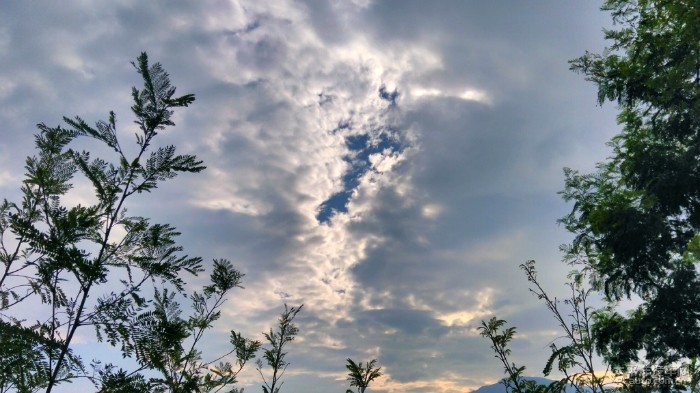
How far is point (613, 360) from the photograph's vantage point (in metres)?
16.1

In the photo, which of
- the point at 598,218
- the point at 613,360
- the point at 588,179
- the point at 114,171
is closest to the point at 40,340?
the point at 114,171

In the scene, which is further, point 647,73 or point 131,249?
point 647,73

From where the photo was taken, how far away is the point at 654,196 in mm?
13836

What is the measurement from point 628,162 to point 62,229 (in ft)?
58.6

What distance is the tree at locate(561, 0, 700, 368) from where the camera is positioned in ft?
44.2

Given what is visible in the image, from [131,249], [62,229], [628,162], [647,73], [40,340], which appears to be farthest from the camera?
[628,162]

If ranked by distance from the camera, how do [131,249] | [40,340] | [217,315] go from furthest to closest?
1. [217,315]
2. [131,249]
3. [40,340]

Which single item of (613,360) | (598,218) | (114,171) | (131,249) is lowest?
(613,360)

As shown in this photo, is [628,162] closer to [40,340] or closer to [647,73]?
[647,73]

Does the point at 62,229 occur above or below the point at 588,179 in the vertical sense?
below

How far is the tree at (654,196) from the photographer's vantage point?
13.5m

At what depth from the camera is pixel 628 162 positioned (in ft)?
49.1

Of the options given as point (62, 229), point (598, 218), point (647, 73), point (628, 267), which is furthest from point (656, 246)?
point (62, 229)

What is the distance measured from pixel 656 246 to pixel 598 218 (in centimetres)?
251
